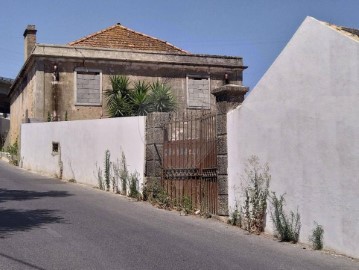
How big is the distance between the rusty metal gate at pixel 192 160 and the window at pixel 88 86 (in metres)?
13.1

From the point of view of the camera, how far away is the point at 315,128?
770 centimetres

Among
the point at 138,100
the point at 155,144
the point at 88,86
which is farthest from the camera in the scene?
the point at 88,86

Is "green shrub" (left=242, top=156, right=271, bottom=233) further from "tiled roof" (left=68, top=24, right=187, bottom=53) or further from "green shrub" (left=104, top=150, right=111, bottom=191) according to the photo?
"tiled roof" (left=68, top=24, right=187, bottom=53)

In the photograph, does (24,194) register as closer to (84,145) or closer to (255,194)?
(84,145)

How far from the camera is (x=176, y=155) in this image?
12.1 metres

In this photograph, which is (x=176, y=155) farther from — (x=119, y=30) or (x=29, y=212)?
(x=119, y=30)

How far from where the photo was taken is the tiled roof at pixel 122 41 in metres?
27.5

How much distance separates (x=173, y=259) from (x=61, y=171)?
13.9m

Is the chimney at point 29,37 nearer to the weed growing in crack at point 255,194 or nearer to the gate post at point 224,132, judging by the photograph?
the gate post at point 224,132

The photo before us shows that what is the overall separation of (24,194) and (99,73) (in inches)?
488

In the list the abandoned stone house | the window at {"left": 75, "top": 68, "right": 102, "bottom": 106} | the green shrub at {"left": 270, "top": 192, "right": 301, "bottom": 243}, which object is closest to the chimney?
the abandoned stone house

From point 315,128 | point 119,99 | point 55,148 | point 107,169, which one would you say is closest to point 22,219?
point 315,128

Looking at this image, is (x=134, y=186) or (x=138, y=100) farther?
(x=138, y=100)

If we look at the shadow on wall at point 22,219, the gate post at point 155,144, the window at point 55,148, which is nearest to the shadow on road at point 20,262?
the shadow on wall at point 22,219
